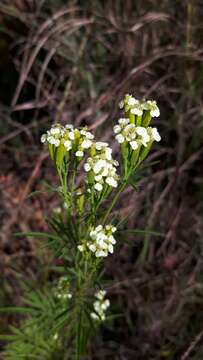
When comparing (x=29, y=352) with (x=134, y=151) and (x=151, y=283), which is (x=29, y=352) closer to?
(x=151, y=283)

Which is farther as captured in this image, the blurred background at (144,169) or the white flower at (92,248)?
the blurred background at (144,169)

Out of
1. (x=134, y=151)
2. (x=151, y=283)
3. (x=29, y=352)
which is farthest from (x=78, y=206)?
(x=151, y=283)

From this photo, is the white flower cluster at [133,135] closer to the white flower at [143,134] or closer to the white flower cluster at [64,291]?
the white flower at [143,134]

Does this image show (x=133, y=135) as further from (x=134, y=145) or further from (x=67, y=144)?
(x=67, y=144)

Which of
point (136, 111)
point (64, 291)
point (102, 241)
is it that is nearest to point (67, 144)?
point (136, 111)

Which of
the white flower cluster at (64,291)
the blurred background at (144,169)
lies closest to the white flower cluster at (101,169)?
the white flower cluster at (64,291)

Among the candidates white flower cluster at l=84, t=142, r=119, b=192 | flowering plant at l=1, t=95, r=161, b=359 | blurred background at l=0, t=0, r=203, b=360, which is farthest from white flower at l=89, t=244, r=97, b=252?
blurred background at l=0, t=0, r=203, b=360
